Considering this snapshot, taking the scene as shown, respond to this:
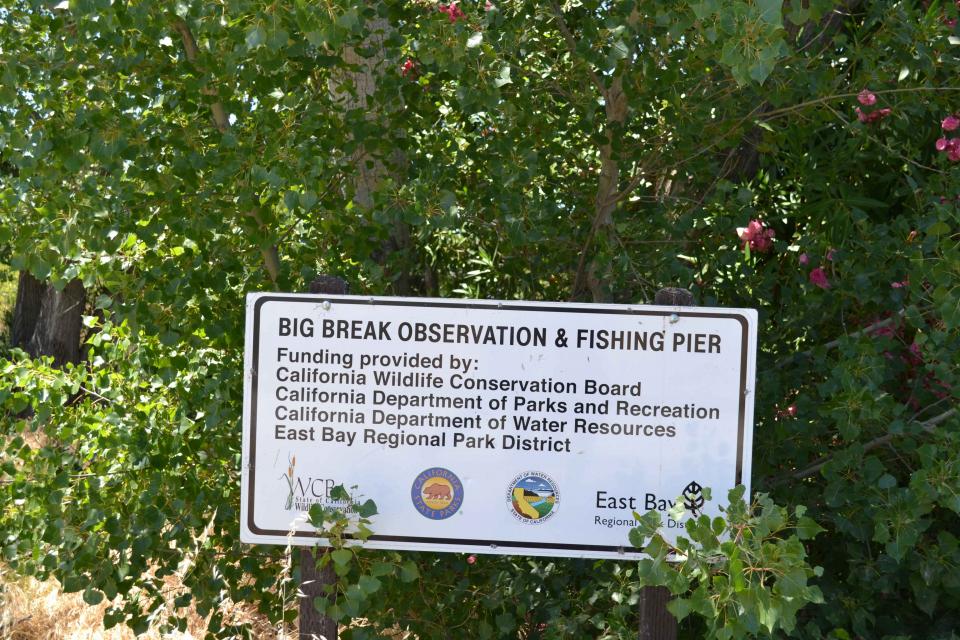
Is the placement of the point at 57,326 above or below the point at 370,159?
below

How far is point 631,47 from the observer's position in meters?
2.79

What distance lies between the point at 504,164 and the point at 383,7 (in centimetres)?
57

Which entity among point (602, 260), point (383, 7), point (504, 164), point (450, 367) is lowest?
point (450, 367)

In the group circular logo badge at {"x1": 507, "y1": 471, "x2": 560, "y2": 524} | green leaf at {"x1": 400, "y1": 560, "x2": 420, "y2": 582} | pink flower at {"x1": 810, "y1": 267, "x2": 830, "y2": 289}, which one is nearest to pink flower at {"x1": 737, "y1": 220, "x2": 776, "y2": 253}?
pink flower at {"x1": 810, "y1": 267, "x2": 830, "y2": 289}

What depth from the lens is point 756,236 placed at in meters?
3.65

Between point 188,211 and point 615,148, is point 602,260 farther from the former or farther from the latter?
point 188,211

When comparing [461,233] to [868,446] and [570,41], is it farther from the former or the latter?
[868,446]

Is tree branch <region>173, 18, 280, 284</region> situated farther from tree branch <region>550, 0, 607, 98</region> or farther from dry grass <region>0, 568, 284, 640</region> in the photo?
dry grass <region>0, 568, 284, 640</region>

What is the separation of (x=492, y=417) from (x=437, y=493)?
224 mm

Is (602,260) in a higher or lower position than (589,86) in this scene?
lower

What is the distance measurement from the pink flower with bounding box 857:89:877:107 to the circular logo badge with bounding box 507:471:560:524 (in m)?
1.49

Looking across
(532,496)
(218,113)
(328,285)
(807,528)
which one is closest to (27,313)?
(218,113)

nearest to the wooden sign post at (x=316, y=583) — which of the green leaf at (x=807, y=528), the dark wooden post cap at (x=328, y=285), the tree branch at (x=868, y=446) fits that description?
the dark wooden post cap at (x=328, y=285)

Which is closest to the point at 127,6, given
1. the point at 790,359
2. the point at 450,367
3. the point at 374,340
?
the point at 374,340
